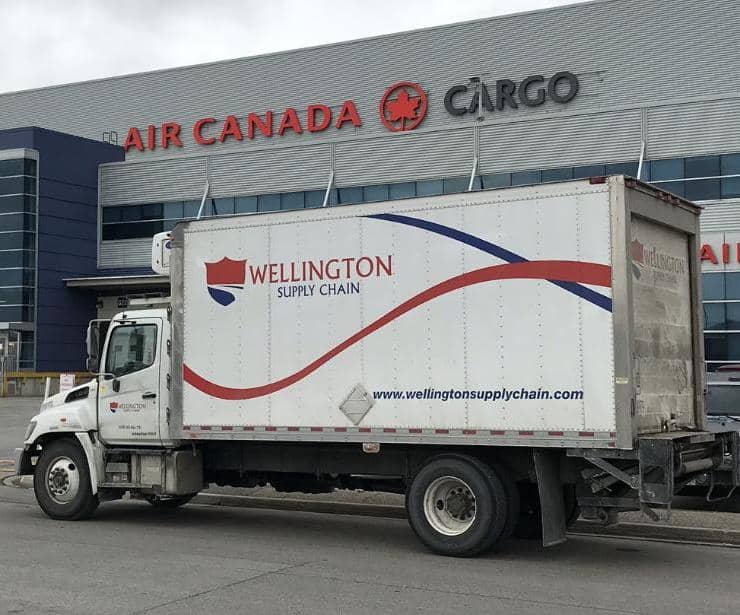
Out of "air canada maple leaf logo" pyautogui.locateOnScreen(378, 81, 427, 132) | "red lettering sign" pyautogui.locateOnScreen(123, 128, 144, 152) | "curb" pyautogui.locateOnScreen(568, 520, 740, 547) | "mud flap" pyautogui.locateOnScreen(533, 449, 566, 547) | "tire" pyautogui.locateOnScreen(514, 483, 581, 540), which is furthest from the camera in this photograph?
"red lettering sign" pyautogui.locateOnScreen(123, 128, 144, 152)

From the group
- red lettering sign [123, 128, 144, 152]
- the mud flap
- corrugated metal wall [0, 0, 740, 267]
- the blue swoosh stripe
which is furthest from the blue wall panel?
the mud flap

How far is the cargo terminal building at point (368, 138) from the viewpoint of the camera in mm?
39906

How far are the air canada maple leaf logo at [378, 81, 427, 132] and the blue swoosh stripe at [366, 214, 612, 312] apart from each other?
4050cm

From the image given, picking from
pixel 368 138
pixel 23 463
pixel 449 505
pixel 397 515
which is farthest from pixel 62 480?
pixel 368 138

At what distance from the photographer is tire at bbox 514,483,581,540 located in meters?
9.88

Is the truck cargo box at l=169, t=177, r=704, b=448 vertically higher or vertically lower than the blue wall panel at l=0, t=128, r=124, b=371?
lower

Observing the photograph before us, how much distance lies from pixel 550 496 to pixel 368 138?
127 feet

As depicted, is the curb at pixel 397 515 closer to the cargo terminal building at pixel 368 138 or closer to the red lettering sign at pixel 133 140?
the cargo terminal building at pixel 368 138

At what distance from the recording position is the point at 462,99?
48.5 m

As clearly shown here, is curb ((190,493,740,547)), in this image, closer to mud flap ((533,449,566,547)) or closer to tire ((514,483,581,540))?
tire ((514,483,581,540))

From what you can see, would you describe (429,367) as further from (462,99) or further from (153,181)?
(153,181)

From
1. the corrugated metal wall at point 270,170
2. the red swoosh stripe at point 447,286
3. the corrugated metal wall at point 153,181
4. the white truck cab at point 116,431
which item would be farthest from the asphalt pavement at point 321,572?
the corrugated metal wall at point 153,181

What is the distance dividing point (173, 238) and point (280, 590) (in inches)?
188

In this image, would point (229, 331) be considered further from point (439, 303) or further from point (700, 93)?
point (700, 93)
